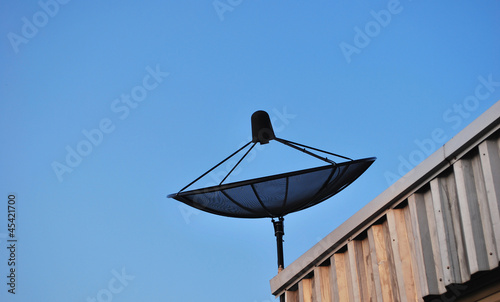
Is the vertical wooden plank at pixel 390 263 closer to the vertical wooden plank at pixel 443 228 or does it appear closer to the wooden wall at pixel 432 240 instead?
the wooden wall at pixel 432 240

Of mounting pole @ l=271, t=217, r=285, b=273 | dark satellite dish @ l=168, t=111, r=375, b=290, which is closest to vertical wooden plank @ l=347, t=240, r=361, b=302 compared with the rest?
dark satellite dish @ l=168, t=111, r=375, b=290

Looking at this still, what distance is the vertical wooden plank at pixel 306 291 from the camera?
550 centimetres

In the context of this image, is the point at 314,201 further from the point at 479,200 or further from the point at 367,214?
the point at 479,200

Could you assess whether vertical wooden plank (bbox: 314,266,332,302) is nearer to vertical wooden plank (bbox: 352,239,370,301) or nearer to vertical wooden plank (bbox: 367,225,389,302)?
vertical wooden plank (bbox: 352,239,370,301)

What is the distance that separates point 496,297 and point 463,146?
0.90 meters

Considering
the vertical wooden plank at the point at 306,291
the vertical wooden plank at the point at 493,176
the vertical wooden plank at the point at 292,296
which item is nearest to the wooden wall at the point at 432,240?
the vertical wooden plank at the point at 493,176

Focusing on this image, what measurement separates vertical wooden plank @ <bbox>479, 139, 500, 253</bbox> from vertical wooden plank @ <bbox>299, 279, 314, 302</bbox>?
7.10 ft

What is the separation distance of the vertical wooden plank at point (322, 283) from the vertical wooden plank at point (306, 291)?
0.13 meters

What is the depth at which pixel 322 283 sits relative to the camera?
17.5ft

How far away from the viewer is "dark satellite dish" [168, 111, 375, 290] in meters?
6.82

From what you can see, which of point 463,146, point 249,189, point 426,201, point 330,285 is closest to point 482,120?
point 463,146

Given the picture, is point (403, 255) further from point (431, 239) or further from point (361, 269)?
point (361, 269)

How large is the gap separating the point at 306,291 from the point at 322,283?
0.83 feet

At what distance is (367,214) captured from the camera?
15.5 feet
